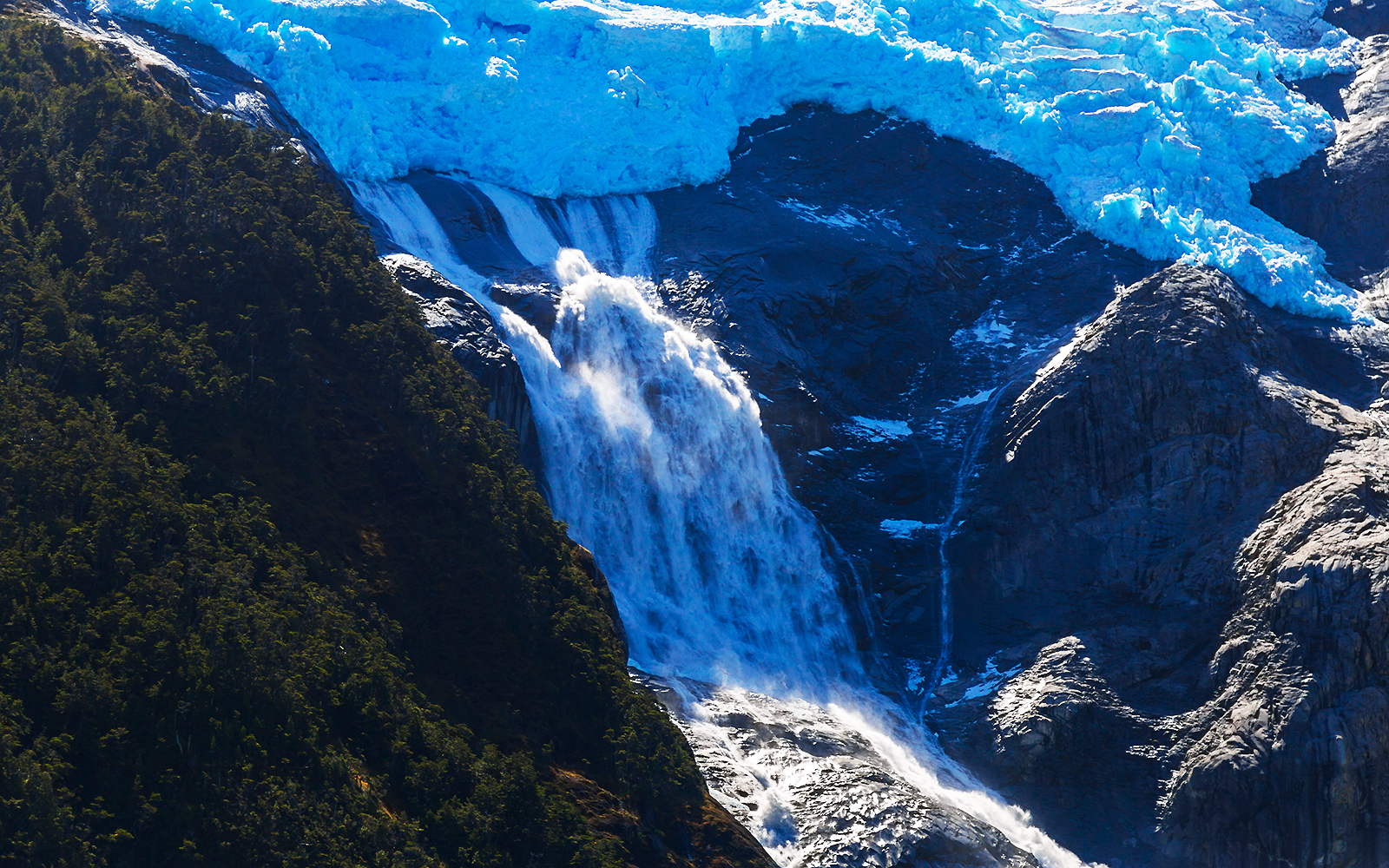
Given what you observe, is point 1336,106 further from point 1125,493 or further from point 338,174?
point 338,174

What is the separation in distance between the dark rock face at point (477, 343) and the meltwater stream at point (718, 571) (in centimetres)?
131

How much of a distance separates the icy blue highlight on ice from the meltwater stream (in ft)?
18.5

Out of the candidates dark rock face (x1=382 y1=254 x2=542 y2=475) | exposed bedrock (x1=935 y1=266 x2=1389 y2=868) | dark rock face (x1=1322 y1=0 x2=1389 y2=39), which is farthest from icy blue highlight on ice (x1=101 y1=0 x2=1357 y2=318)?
dark rock face (x1=382 y1=254 x2=542 y2=475)

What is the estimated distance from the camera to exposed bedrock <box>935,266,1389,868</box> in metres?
48.7

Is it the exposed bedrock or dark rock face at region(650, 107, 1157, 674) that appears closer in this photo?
the exposed bedrock

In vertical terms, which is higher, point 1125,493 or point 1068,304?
point 1068,304

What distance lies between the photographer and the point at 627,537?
182ft

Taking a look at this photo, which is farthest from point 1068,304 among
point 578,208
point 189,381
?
point 189,381

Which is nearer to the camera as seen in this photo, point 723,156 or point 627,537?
point 627,537

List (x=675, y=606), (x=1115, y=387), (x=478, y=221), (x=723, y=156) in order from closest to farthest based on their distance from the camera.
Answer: (x=675, y=606) < (x=1115, y=387) < (x=478, y=221) < (x=723, y=156)

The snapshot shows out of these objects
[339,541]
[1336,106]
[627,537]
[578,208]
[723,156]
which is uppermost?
[1336,106]

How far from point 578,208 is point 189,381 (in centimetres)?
2930

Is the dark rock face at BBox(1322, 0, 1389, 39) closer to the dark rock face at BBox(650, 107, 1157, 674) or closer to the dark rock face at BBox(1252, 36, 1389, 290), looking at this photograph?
the dark rock face at BBox(1252, 36, 1389, 290)

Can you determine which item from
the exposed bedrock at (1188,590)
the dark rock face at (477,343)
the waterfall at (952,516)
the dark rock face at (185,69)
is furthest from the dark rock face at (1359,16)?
the dark rock face at (185,69)
